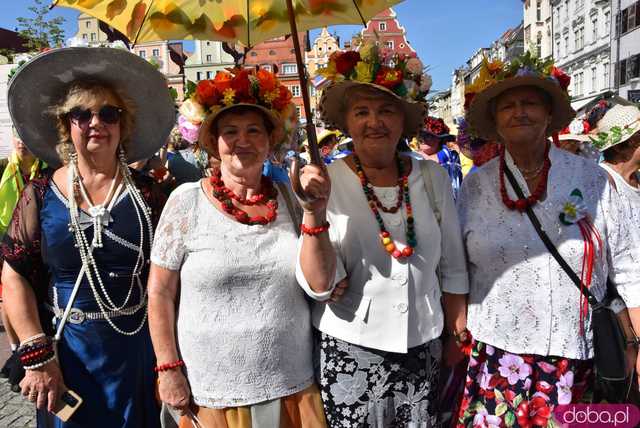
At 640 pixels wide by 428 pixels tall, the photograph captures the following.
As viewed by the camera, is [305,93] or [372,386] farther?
[372,386]

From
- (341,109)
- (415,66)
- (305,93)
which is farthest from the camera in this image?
(341,109)

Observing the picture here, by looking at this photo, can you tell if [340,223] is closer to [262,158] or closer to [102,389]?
[262,158]

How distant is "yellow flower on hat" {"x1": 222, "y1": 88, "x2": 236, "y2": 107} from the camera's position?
2191 millimetres

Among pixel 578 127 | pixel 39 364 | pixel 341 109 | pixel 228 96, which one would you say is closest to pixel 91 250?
pixel 39 364

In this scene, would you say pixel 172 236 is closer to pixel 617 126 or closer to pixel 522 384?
pixel 522 384

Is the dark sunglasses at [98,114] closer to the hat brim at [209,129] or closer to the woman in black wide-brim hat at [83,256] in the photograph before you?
the woman in black wide-brim hat at [83,256]

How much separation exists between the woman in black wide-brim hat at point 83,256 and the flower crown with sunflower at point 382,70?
100cm

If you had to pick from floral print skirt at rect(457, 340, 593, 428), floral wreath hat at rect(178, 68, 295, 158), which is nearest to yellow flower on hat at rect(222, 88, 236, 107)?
floral wreath hat at rect(178, 68, 295, 158)

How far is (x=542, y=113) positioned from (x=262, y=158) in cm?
144

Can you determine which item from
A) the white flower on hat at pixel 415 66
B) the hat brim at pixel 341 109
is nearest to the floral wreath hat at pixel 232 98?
the hat brim at pixel 341 109

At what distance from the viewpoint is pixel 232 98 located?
2.20 m

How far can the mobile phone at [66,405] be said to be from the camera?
227cm

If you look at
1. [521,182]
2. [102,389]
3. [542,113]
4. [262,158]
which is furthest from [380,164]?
[102,389]

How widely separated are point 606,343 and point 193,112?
220cm
